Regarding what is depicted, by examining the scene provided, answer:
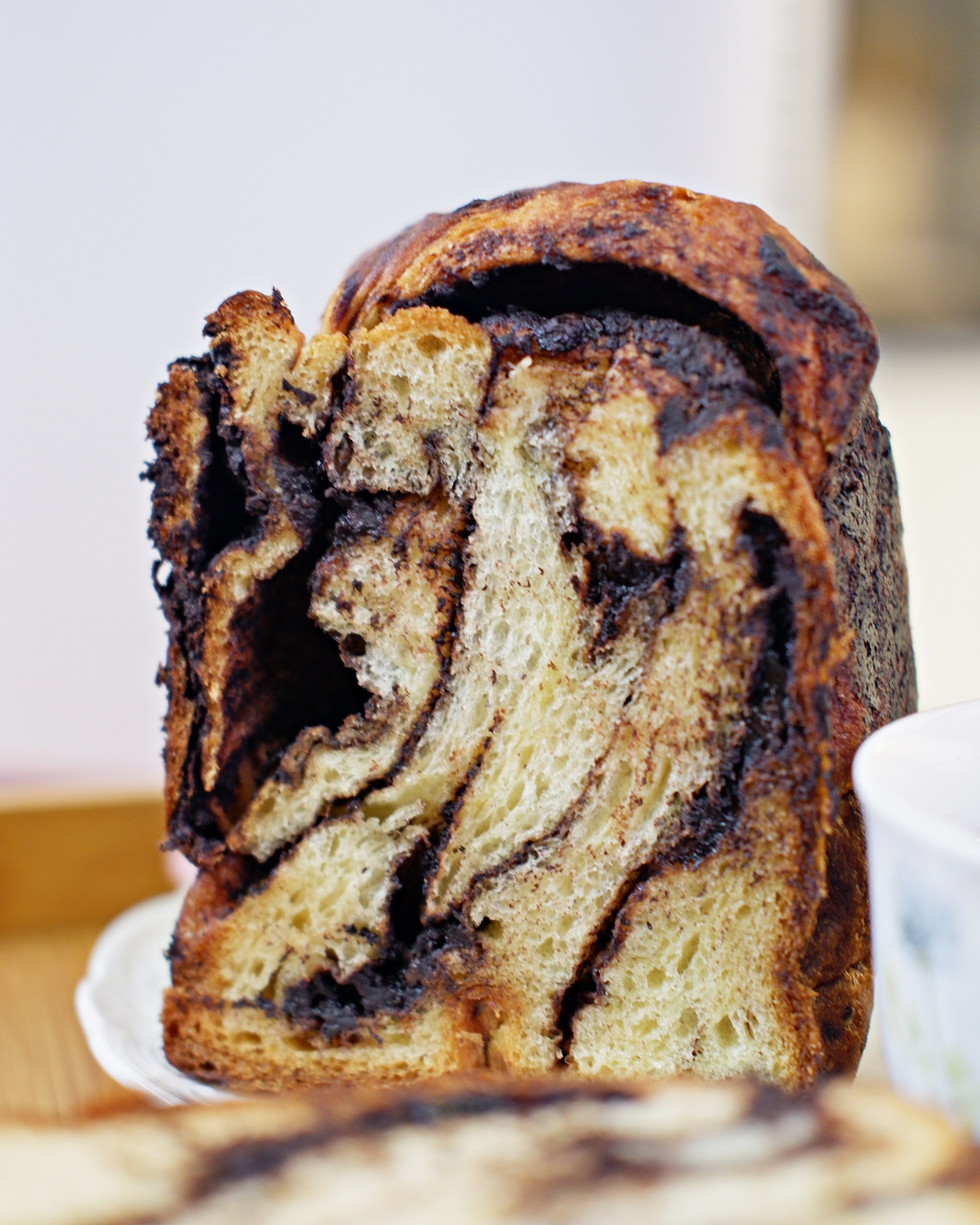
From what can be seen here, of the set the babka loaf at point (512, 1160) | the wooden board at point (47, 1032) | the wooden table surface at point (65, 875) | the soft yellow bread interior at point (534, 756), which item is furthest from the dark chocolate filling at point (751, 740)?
the wooden table surface at point (65, 875)

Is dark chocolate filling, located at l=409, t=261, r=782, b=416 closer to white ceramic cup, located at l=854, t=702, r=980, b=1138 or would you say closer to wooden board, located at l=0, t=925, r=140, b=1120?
white ceramic cup, located at l=854, t=702, r=980, b=1138

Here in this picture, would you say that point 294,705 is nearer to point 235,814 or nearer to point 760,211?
point 235,814

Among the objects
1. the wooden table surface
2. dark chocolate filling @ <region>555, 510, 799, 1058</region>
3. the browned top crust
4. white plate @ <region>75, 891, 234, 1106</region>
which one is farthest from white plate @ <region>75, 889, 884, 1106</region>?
the browned top crust

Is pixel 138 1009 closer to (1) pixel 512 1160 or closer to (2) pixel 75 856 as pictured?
(2) pixel 75 856

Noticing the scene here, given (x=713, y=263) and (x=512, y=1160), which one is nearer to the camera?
(x=512, y=1160)

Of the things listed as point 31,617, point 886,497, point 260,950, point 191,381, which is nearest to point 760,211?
point 886,497

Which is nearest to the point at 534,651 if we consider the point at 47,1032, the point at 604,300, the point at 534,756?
the point at 534,756

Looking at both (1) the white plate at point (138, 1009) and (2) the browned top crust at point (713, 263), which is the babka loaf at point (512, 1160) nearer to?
(1) the white plate at point (138, 1009)
